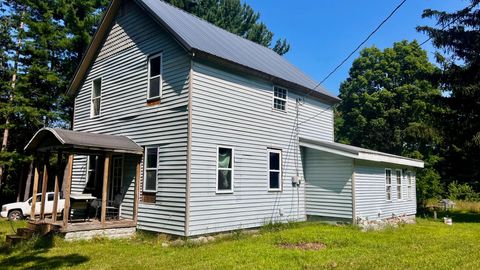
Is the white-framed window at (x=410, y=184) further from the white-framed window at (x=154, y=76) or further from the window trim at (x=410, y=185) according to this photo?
the white-framed window at (x=154, y=76)

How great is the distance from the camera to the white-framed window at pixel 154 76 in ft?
40.5

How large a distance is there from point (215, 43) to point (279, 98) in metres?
3.34

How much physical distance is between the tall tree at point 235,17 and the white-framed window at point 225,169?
2075 centimetres

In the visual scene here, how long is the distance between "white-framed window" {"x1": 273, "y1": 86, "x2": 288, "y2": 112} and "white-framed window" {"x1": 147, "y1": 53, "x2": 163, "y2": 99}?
4.55 metres

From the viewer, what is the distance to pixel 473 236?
479 inches

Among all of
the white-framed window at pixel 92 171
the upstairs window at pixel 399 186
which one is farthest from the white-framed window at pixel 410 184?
the white-framed window at pixel 92 171

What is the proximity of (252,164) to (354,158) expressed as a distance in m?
3.83

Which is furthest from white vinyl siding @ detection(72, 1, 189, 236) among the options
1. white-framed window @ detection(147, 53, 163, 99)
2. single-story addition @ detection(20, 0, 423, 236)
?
white-framed window @ detection(147, 53, 163, 99)

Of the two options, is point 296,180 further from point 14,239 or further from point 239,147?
point 14,239

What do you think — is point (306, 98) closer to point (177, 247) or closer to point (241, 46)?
point (241, 46)

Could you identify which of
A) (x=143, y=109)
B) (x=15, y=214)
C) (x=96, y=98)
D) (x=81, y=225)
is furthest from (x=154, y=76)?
(x=15, y=214)

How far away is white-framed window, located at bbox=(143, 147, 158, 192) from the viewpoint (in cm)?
1186

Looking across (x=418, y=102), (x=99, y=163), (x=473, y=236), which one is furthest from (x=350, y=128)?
(x=99, y=163)

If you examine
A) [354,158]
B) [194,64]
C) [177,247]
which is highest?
[194,64]
